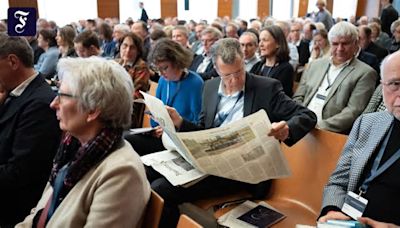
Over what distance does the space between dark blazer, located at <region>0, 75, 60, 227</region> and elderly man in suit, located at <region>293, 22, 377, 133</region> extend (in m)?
1.88

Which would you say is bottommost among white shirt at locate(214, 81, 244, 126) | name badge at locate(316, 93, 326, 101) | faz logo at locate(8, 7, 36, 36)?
name badge at locate(316, 93, 326, 101)

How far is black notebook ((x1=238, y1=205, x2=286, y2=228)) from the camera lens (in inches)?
81.0

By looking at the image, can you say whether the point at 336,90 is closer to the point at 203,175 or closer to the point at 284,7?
the point at 203,175

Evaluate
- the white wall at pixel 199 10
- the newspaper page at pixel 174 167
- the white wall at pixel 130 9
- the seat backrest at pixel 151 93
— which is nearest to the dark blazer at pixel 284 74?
the seat backrest at pixel 151 93

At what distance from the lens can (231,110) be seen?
255 cm

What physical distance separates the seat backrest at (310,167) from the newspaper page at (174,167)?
1.70 feet

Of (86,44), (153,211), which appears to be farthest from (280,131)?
(86,44)

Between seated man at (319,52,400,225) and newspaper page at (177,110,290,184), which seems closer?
seated man at (319,52,400,225)

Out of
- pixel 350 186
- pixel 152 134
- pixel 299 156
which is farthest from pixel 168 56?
pixel 350 186

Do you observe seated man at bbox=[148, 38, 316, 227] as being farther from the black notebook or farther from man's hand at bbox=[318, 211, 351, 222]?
man's hand at bbox=[318, 211, 351, 222]

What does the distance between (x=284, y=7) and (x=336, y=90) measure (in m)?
13.4

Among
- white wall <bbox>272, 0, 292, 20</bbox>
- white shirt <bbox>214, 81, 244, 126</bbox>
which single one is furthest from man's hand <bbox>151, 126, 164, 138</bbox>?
white wall <bbox>272, 0, 292, 20</bbox>

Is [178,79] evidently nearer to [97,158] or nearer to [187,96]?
[187,96]

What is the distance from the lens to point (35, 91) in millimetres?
2195
